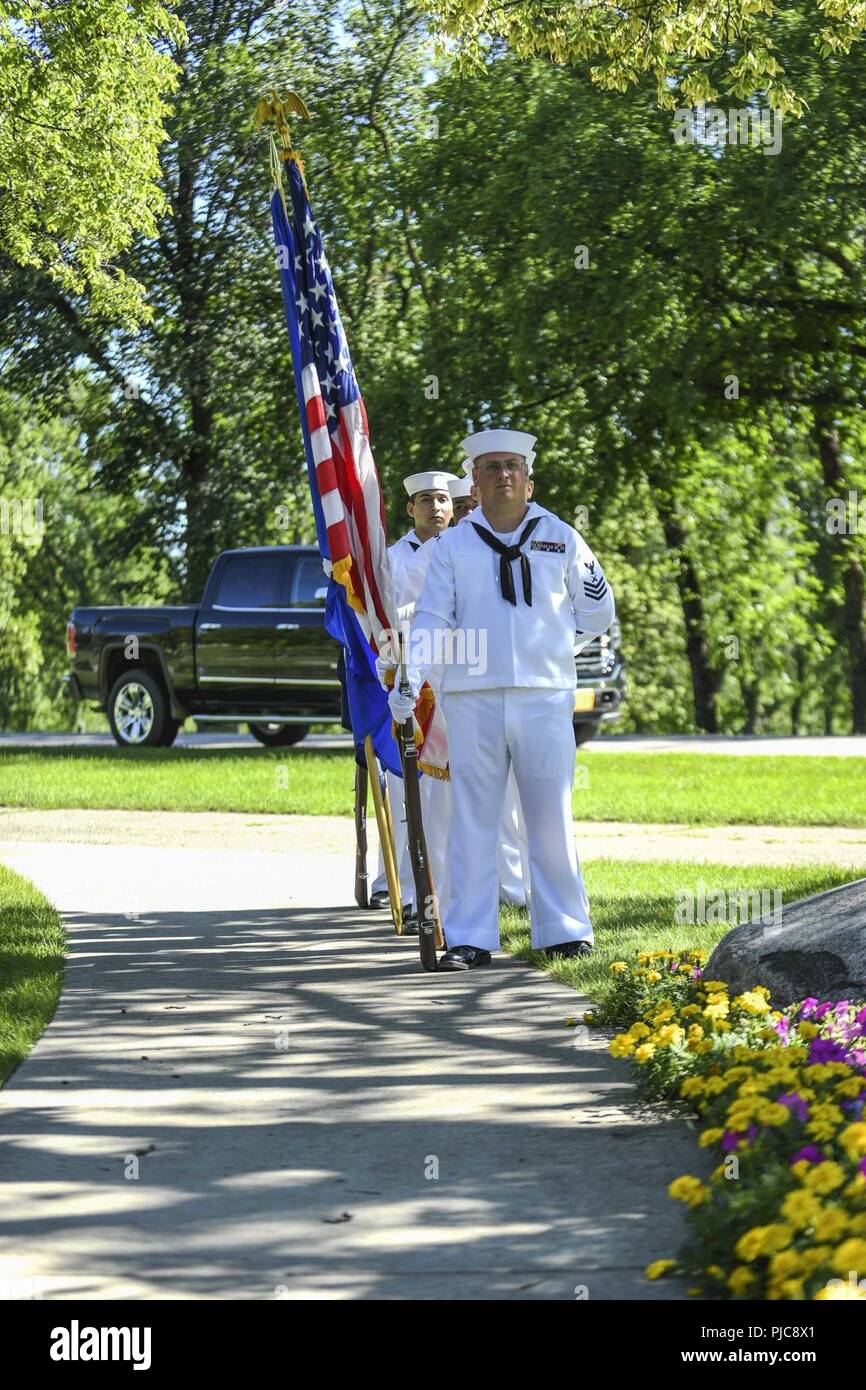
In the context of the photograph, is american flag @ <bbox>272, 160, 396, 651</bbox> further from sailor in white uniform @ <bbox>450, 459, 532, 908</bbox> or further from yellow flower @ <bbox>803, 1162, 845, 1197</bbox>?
yellow flower @ <bbox>803, 1162, 845, 1197</bbox>

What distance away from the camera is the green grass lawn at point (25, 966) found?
6648mm

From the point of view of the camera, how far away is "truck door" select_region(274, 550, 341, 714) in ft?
66.4

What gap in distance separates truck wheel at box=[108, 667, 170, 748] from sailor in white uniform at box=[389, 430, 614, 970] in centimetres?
1362

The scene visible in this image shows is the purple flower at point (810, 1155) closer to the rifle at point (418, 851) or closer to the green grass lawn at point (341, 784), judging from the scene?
the rifle at point (418, 851)

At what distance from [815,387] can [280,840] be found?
45.7 feet

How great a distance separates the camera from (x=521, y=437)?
8219 millimetres

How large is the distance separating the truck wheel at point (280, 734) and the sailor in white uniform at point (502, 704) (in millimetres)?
14175

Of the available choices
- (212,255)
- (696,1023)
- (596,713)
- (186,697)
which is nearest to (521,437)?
(696,1023)

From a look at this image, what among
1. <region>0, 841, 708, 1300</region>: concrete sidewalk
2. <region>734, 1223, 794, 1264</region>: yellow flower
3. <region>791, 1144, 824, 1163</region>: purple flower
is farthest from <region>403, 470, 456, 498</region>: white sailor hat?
<region>734, 1223, 794, 1264</region>: yellow flower

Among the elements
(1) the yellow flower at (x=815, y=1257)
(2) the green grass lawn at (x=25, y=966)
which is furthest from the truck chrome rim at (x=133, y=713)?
(1) the yellow flower at (x=815, y=1257)

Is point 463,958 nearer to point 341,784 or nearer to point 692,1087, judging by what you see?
point 692,1087

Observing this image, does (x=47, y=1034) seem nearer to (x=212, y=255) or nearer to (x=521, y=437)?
(x=521, y=437)
